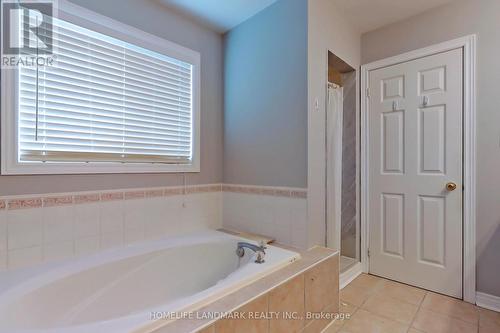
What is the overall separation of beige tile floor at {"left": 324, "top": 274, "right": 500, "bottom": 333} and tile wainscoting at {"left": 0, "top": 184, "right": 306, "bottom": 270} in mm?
661

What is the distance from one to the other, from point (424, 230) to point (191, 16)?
270 centimetres

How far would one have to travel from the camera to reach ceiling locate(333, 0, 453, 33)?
6.66ft

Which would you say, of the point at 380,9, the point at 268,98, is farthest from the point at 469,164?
the point at 268,98

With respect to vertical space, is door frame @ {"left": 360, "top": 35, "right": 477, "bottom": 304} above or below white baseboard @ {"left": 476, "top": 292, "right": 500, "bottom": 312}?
above

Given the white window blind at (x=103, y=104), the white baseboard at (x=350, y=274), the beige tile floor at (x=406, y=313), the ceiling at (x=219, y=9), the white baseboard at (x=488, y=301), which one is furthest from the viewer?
the white baseboard at (x=350, y=274)

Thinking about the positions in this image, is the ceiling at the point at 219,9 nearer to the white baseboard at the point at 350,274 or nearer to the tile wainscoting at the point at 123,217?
the tile wainscoting at the point at 123,217

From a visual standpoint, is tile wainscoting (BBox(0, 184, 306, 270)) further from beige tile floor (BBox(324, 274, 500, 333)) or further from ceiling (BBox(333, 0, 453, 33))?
ceiling (BBox(333, 0, 453, 33))

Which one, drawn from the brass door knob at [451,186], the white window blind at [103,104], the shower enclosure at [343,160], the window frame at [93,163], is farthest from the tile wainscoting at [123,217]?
the brass door knob at [451,186]

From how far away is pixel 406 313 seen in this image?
181 cm

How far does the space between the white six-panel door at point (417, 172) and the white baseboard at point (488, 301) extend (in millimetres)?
127

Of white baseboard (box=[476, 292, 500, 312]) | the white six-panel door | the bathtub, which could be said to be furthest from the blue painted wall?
white baseboard (box=[476, 292, 500, 312])

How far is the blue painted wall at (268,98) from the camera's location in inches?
73.2

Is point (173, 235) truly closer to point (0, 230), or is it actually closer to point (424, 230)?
point (0, 230)

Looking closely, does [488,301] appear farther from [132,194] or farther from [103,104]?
[103,104]
